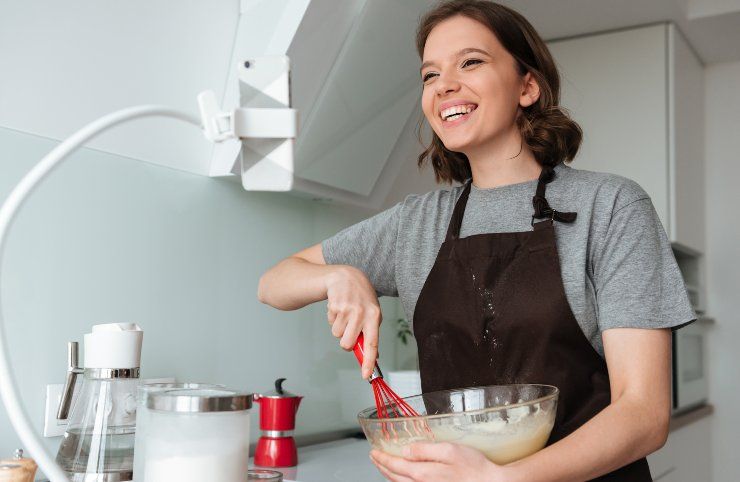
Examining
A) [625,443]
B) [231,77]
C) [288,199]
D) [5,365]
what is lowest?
[625,443]

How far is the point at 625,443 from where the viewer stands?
919 millimetres

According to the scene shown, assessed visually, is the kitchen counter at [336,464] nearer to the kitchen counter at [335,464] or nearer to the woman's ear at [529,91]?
the kitchen counter at [335,464]

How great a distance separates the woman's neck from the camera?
4.23 feet

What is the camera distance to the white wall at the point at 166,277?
1301mm

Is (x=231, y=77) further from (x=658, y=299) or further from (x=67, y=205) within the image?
(x=658, y=299)

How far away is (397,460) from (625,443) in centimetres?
33

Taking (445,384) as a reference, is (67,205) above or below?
above

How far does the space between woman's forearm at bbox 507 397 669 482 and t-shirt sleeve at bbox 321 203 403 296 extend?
0.53 m

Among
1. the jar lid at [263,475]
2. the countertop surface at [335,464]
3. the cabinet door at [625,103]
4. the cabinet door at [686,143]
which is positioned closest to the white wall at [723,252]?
the cabinet door at [686,143]

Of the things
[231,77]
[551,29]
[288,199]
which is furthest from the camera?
[551,29]

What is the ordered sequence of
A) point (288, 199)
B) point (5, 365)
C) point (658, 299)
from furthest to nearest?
point (288, 199), point (658, 299), point (5, 365)

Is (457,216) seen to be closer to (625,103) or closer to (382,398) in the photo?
(382,398)

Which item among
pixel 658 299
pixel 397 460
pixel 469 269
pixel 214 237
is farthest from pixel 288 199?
pixel 397 460

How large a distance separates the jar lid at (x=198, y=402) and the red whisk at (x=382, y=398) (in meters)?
0.24
